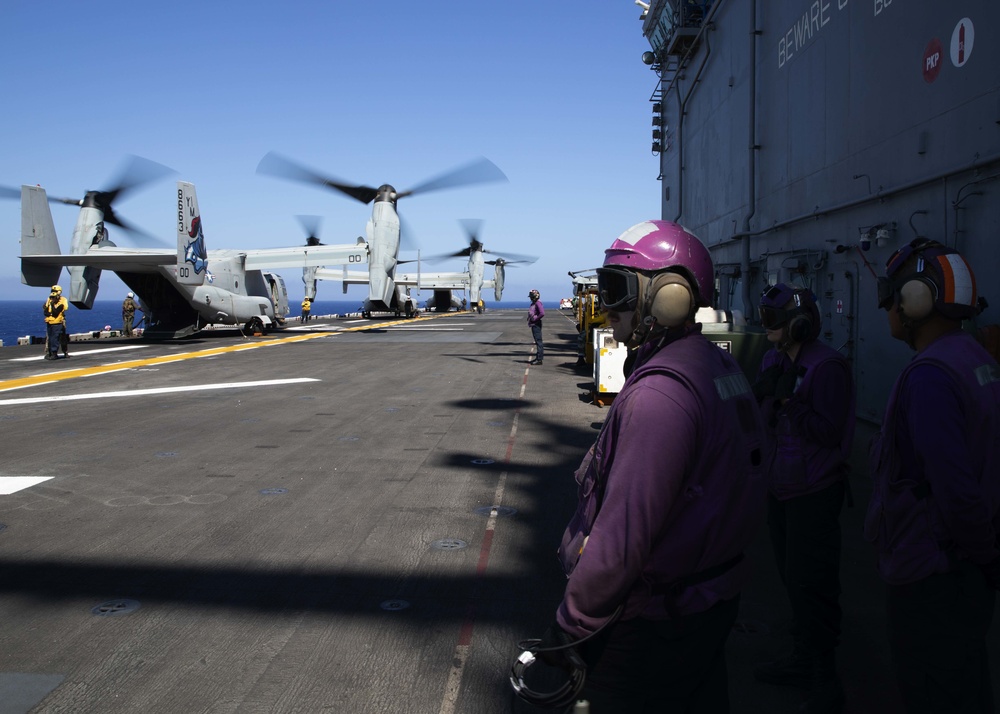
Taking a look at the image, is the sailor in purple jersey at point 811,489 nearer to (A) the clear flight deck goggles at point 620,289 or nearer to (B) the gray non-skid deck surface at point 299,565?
(B) the gray non-skid deck surface at point 299,565

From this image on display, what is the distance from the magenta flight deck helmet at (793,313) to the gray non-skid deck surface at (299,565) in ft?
5.55

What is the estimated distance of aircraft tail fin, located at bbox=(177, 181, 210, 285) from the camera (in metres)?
23.7

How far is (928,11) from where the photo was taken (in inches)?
320

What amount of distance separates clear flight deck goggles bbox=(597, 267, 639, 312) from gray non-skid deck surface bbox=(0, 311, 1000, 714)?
2054mm

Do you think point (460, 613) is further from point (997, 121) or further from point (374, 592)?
point (997, 121)

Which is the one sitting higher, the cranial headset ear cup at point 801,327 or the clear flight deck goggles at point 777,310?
the clear flight deck goggles at point 777,310

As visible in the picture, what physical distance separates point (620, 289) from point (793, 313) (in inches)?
74.1

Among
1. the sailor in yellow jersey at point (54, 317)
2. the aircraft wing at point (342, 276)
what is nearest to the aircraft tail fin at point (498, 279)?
the aircraft wing at point (342, 276)

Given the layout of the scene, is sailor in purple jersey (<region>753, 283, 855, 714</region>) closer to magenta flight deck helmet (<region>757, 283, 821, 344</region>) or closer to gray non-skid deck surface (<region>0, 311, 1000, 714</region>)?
magenta flight deck helmet (<region>757, 283, 821, 344</region>)

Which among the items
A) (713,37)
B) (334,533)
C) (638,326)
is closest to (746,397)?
(638,326)

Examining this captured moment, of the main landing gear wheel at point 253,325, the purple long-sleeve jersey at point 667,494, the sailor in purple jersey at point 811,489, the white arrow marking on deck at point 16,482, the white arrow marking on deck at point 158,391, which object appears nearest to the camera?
the purple long-sleeve jersey at point 667,494

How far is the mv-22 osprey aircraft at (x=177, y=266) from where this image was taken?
23.7m

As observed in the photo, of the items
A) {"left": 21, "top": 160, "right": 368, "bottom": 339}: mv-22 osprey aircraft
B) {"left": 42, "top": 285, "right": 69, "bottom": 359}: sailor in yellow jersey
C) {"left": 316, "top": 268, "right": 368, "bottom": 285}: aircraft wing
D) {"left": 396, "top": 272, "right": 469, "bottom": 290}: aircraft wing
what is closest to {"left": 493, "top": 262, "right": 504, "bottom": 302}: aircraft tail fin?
{"left": 396, "top": 272, "right": 469, "bottom": 290}: aircraft wing

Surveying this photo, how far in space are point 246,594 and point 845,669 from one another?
3.44 meters
